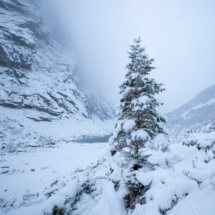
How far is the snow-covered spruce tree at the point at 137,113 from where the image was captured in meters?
4.55

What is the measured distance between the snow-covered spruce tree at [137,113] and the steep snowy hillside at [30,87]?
1842 inches

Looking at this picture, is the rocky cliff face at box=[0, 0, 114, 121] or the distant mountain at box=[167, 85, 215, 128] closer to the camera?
the rocky cliff face at box=[0, 0, 114, 121]

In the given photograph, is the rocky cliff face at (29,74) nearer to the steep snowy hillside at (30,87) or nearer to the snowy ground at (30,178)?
the steep snowy hillside at (30,87)

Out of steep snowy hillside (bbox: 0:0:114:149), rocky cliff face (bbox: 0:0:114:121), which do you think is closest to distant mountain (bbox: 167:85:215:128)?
steep snowy hillside (bbox: 0:0:114:149)

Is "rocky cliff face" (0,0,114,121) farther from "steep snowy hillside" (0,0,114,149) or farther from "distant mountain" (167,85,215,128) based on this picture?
"distant mountain" (167,85,215,128)

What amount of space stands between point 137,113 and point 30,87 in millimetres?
75999

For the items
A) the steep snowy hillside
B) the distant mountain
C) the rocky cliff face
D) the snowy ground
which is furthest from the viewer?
the distant mountain

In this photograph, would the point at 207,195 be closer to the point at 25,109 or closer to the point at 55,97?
the point at 25,109

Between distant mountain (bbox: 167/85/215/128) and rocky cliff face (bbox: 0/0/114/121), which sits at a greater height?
rocky cliff face (bbox: 0/0/114/121)

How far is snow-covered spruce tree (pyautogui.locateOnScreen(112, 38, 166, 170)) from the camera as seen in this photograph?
4.55 metres

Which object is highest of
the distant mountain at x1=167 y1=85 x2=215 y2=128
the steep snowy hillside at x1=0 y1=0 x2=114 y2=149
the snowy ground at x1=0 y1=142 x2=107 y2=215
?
the steep snowy hillside at x1=0 y1=0 x2=114 y2=149

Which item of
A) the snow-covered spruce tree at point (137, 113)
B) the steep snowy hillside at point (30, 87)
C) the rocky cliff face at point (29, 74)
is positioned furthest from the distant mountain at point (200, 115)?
the rocky cliff face at point (29, 74)

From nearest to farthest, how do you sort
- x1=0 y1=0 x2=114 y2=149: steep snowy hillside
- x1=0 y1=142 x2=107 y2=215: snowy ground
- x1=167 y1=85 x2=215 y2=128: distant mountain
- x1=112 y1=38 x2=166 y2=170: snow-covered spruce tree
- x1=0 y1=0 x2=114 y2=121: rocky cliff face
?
x1=0 y1=142 x2=107 y2=215: snowy ground, x1=112 y1=38 x2=166 y2=170: snow-covered spruce tree, x1=0 y1=0 x2=114 y2=149: steep snowy hillside, x1=0 y1=0 x2=114 y2=121: rocky cliff face, x1=167 y1=85 x2=215 y2=128: distant mountain

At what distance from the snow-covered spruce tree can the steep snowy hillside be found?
46785 millimetres
